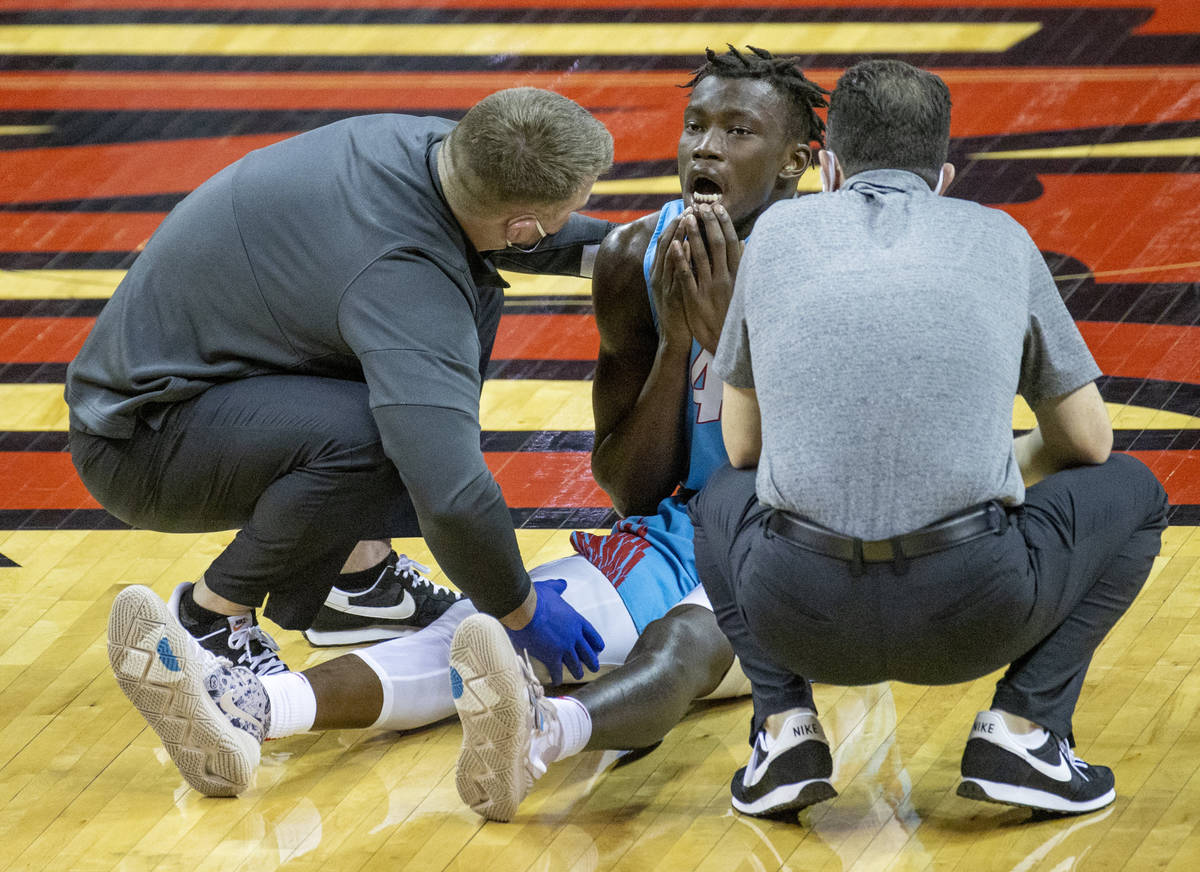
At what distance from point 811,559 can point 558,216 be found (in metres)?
0.70

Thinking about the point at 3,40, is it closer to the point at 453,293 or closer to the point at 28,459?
the point at 28,459

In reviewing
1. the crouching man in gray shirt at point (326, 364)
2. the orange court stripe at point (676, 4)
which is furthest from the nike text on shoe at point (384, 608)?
the orange court stripe at point (676, 4)

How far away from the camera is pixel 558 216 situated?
7.98ft

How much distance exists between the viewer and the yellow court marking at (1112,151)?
470cm

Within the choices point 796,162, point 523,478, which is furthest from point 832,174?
point 523,478

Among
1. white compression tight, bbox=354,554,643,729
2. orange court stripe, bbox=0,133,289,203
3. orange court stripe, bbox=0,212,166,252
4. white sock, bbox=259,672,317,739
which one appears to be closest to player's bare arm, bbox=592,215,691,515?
white compression tight, bbox=354,554,643,729

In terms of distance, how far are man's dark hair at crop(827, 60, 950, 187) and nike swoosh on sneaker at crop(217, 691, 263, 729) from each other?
1092 millimetres

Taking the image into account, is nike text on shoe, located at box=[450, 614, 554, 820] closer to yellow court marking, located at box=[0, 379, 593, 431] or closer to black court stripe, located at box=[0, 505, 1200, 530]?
black court stripe, located at box=[0, 505, 1200, 530]

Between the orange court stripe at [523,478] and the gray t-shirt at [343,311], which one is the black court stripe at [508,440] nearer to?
the orange court stripe at [523,478]

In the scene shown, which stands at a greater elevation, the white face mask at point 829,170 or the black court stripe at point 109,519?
the white face mask at point 829,170

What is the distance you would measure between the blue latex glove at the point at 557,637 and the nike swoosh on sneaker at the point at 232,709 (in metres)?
0.39

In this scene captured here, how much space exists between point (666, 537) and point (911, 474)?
842 mm

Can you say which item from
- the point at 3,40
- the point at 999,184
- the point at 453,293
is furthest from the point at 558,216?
the point at 3,40

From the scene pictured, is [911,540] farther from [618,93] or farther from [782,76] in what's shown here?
[618,93]
